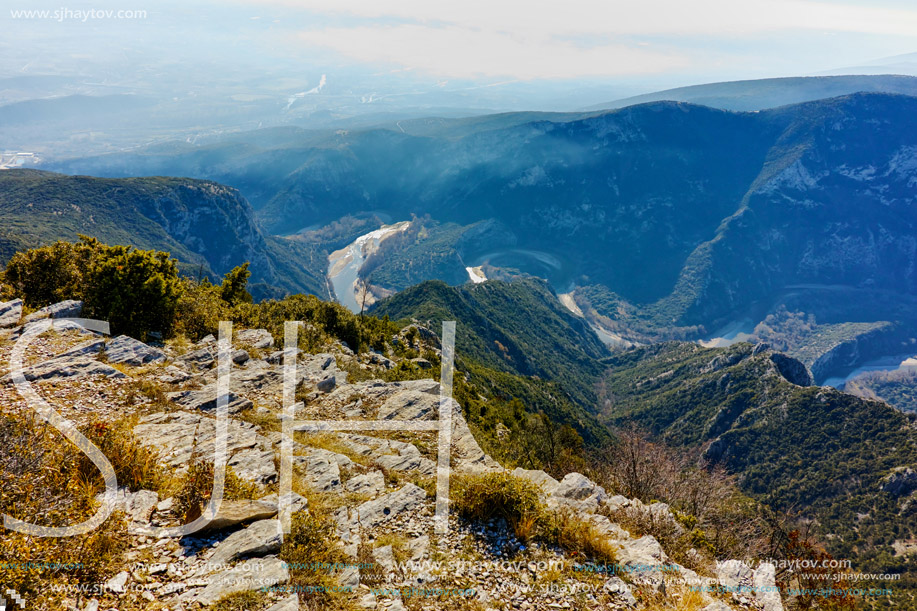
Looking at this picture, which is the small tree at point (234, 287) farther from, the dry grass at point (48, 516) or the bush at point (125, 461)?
the dry grass at point (48, 516)

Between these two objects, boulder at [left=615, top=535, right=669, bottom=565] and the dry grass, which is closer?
the dry grass

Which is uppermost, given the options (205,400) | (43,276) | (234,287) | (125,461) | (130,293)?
(43,276)

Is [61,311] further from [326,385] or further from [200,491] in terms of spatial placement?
[200,491]

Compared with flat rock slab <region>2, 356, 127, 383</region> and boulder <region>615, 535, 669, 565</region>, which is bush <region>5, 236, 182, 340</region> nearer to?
flat rock slab <region>2, 356, 127, 383</region>

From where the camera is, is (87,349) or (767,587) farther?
(87,349)

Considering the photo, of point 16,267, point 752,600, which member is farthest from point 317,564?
point 16,267

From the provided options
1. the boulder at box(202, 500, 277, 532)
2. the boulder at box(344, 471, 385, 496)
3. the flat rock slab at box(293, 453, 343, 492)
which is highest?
the boulder at box(202, 500, 277, 532)

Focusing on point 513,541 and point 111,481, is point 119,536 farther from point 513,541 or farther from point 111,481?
point 513,541

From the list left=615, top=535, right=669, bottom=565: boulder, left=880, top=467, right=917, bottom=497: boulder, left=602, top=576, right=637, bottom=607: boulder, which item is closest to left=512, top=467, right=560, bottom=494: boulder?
left=615, top=535, right=669, bottom=565: boulder

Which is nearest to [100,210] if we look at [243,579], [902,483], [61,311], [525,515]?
[61,311]
